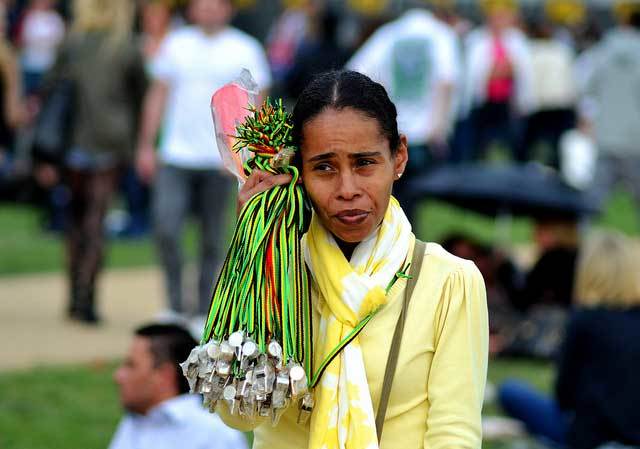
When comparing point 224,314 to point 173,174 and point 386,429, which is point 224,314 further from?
point 173,174

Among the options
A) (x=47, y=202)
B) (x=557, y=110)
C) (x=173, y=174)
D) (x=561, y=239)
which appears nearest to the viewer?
(x=173, y=174)

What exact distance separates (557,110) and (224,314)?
13795 mm

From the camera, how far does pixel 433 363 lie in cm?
287

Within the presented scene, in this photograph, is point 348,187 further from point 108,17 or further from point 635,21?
point 635,21

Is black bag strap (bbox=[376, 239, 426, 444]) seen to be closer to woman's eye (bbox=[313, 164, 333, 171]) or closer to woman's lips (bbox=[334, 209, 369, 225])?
woman's lips (bbox=[334, 209, 369, 225])

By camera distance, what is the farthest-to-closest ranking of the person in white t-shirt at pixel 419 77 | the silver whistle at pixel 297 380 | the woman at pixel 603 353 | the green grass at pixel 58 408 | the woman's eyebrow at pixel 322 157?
the person in white t-shirt at pixel 419 77 → the green grass at pixel 58 408 → the woman at pixel 603 353 → the woman's eyebrow at pixel 322 157 → the silver whistle at pixel 297 380

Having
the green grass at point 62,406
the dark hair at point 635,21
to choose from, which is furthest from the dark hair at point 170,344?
the dark hair at point 635,21

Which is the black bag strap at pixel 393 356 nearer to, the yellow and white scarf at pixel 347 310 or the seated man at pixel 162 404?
the yellow and white scarf at pixel 347 310

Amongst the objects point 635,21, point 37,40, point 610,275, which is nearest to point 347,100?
point 610,275

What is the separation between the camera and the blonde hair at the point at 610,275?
6.44 metres

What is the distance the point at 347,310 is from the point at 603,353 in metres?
3.66

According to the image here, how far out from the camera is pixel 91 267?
9336 mm

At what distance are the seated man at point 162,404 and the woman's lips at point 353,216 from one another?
230cm

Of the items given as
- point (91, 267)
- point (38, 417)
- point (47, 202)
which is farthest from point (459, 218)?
point (38, 417)
